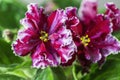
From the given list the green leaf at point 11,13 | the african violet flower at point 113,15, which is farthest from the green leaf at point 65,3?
the african violet flower at point 113,15

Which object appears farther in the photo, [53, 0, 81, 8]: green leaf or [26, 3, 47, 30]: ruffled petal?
[53, 0, 81, 8]: green leaf

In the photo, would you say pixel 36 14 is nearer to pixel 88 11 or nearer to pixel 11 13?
pixel 88 11

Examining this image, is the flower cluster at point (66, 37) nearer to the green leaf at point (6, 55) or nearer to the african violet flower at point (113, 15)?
the african violet flower at point (113, 15)

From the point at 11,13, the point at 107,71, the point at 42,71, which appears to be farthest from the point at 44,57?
the point at 11,13

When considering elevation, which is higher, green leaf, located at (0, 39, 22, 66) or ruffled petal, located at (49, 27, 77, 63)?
green leaf, located at (0, 39, 22, 66)

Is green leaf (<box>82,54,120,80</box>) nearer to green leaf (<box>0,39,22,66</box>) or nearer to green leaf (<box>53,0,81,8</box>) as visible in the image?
green leaf (<box>0,39,22,66</box>)

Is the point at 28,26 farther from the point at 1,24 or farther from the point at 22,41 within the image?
the point at 1,24

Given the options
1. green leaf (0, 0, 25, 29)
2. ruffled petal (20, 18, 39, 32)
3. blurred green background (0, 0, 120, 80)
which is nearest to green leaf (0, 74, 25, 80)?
blurred green background (0, 0, 120, 80)
